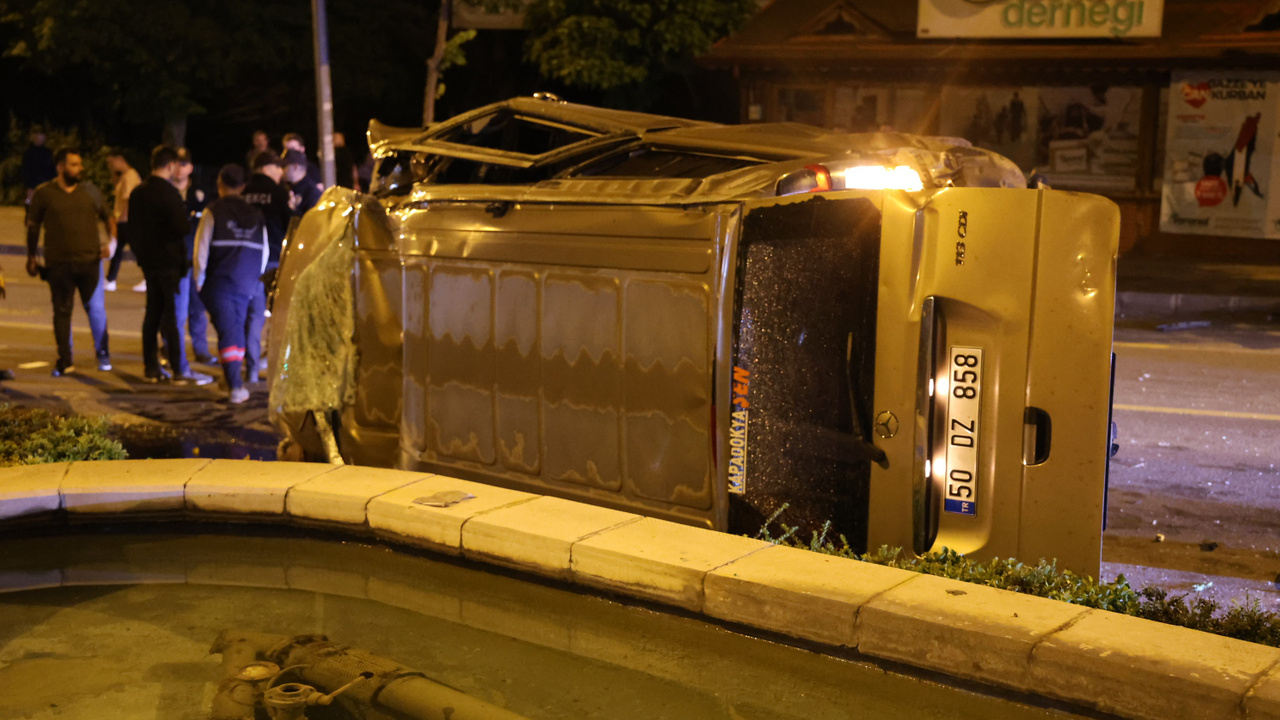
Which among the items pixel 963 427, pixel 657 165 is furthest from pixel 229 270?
pixel 963 427

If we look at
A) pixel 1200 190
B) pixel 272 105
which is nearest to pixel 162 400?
pixel 1200 190

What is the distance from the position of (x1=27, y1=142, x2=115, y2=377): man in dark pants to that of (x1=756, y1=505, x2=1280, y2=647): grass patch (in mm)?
7777

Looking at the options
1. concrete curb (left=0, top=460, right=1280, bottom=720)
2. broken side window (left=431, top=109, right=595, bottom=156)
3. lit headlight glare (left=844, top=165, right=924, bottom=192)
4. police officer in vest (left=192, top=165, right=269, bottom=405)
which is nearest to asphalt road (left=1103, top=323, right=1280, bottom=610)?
lit headlight glare (left=844, top=165, right=924, bottom=192)

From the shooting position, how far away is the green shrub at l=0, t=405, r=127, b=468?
5508mm

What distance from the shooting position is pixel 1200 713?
296 cm

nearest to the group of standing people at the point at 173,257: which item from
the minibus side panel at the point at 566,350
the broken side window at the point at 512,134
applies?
the broken side window at the point at 512,134

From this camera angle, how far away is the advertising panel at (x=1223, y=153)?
1906 cm

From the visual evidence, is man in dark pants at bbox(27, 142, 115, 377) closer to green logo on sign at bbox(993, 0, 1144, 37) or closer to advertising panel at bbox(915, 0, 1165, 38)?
advertising panel at bbox(915, 0, 1165, 38)

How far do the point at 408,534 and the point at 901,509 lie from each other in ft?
Answer: 5.92

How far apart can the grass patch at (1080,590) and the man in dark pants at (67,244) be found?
7777mm

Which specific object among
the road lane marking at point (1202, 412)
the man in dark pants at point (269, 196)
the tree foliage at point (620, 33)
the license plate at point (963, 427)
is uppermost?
the tree foliage at point (620, 33)

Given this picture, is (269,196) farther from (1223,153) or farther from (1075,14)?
(1223,153)

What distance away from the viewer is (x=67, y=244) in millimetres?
9836

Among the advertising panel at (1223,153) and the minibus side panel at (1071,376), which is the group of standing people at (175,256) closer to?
the minibus side panel at (1071,376)
